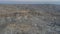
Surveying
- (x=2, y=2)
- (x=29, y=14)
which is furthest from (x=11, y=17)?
(x=2, y=2)

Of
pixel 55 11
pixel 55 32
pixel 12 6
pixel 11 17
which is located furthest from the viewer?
pixel 12 6

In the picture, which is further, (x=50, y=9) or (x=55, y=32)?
(x=50, y=9)

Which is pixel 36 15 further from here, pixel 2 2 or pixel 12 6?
pixel 2 2

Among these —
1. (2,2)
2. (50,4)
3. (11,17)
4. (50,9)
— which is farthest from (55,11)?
(2,2)

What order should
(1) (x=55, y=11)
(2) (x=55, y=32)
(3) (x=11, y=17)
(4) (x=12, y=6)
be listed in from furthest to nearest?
(4) (x=12, y=6)
(1) (x=55, y=11)
(3) (x=11, y=17)
(2) (x=55, y=32)

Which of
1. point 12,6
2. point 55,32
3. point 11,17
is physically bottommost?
point 55,32

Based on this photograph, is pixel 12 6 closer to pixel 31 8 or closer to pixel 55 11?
pixel 31 8

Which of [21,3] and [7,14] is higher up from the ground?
[21,3]
